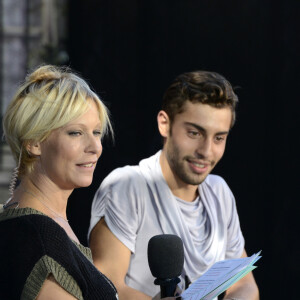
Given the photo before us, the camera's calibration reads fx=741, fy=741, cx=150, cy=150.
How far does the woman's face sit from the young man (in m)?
0.85

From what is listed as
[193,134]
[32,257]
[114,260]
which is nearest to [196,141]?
[193,134]

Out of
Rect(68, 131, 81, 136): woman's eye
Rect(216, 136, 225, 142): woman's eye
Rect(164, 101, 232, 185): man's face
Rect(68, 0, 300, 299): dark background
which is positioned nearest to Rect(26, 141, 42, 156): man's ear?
Rect(68, 131, 81, 136): woman's eye

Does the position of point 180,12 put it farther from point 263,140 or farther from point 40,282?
point 40,282

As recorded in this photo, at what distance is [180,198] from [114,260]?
48 cm

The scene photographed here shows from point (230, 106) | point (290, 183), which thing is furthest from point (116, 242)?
point (290, 183)

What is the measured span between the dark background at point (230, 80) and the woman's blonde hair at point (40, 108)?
2.68 m

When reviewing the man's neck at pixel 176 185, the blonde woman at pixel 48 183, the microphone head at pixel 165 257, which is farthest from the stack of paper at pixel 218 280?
the man's neck at pixel 176 185

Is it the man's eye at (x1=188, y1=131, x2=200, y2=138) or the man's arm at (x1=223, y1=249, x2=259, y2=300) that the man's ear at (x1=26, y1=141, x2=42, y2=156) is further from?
the man's arm at (x1=223, y1=249, x2=259, y2=300)

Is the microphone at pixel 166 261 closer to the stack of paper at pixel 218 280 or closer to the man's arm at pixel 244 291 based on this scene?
the stack of paper at pixel 218 280

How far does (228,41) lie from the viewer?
17.1ft

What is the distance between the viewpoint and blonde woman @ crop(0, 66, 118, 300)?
2.04m

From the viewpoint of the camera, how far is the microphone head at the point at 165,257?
7.70 ft

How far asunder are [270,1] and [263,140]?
977 millimetres

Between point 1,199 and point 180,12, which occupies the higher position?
point 180,12
